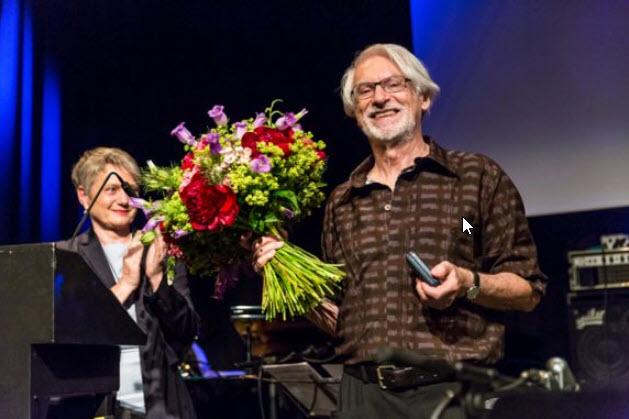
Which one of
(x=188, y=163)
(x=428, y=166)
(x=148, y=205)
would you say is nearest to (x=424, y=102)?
(x=428, y=166)

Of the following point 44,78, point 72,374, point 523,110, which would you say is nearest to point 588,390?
point 72,374

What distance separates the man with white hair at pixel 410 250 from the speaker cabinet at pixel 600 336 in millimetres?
2430

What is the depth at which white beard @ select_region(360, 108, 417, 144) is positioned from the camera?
2525mm

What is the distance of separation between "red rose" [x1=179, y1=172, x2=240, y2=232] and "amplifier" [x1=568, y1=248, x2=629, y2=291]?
9.64 feet

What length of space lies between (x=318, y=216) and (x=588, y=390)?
146 inches

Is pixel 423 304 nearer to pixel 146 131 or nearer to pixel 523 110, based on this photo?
pixel 523 110

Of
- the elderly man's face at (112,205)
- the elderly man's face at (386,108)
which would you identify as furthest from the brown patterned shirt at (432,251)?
the elderly man's face at (112,205)

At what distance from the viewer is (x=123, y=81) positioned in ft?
17.5

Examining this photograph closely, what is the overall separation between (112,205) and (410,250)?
136 cm

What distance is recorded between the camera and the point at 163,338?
10.6ft

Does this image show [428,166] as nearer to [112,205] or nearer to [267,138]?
[267,138]

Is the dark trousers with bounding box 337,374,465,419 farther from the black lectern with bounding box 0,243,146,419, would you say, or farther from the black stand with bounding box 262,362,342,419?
the black stand with bounding box 262,362,342,419

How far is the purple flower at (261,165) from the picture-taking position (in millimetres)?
2297

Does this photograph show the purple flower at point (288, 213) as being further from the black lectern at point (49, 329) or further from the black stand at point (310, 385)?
the black stand at point (310, 385)
